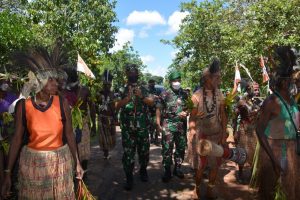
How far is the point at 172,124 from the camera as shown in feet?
22.5

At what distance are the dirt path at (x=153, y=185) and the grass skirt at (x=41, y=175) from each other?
107 inches

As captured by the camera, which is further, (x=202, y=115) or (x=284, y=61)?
(x=202, y=115)

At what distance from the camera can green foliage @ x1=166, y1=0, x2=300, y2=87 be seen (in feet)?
38.9

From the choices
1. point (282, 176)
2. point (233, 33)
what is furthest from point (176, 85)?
point (233, 33)

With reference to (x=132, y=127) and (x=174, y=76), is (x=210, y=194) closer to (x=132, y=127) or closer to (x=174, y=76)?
(x=132, y=127)

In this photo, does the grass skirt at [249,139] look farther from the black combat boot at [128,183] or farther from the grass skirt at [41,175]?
the grass skirt at [41,175]

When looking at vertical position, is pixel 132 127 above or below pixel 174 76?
below

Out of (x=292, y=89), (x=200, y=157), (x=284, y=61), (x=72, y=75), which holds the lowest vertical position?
(x=200, y=157)

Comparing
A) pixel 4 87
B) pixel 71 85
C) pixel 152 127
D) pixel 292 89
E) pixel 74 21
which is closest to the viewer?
pixel 292 89

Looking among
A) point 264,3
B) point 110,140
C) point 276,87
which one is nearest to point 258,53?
point 264,3

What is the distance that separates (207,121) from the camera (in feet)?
18.0

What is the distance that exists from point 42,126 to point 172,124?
3784mm

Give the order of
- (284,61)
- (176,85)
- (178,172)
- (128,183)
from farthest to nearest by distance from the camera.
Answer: (178,172), (176,85), (128,183), (284,61)

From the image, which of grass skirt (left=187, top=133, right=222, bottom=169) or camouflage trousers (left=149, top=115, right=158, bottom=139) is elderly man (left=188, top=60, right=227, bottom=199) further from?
camouflage trousers (left=149, top=115, right=158, bottom=139)
